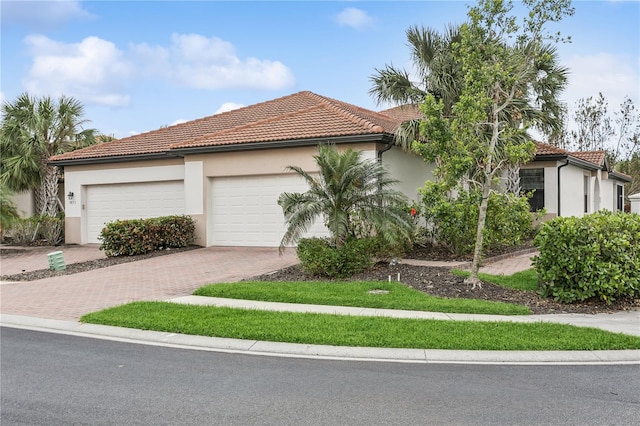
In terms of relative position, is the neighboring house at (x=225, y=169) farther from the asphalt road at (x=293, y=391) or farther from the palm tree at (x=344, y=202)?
the asphalt road at (x=293, y=391)

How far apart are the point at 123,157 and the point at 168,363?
15.5 meters

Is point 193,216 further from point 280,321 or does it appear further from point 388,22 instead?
point 280,321

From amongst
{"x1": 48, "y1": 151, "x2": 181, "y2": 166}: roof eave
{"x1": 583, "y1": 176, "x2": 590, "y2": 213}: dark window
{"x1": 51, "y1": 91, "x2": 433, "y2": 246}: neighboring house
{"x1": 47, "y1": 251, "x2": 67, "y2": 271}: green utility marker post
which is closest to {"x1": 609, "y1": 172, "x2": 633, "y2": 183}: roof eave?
{"x1": 583, "y1": 176, "x2": 590, "y2": 213}: dark window

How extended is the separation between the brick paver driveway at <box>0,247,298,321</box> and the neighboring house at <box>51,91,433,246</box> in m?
1.66

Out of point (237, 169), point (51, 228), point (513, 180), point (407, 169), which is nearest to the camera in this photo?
point (237, 169)

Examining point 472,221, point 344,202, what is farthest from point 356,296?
point 472,221

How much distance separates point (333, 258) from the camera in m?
11.8

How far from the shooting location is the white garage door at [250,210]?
1755 centimetres

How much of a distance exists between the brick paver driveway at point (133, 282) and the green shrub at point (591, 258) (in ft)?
21.3

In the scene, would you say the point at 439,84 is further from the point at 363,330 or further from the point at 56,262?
the point at 56,262

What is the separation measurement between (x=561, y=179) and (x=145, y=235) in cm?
1664

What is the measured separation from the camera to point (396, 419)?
4.69 metres

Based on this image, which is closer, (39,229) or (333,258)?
(333,258)

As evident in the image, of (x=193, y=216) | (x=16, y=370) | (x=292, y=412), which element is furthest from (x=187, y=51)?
(x=292, y=412)
